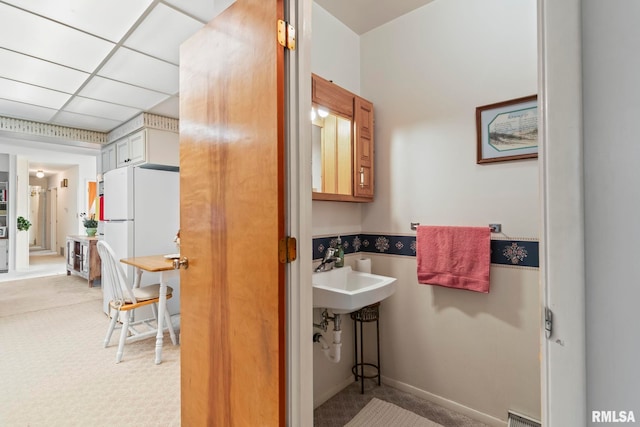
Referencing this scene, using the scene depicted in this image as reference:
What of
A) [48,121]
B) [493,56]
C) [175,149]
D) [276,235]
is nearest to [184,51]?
[276,235]

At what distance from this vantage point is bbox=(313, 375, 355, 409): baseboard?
1.95m

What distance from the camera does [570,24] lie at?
0.54 m

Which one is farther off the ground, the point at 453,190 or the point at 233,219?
the point at 453,190

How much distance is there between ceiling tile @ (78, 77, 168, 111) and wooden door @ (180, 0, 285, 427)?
202 centimetres

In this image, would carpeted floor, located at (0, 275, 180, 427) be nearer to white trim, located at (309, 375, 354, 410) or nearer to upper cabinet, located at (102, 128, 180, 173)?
white trim, located at (309, 375, 354, 410)

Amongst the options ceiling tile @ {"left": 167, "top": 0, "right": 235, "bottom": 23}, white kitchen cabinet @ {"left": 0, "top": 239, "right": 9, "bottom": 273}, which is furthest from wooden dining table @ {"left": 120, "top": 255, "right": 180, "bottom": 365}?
white kitchen cabinet @ {"left": 0, "top": 239, "right": 9, "bottom": 273}

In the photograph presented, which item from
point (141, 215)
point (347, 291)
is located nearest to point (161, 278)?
point (141, 215)

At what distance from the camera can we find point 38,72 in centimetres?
276

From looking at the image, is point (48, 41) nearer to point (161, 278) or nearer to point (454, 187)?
point (161, 278)

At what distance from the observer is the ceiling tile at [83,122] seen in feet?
13.0

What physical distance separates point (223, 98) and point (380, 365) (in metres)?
2.10

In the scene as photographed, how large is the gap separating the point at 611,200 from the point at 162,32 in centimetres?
273

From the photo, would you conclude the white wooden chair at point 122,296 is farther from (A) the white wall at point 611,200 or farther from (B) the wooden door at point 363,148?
(A) the white wall at point 611,200

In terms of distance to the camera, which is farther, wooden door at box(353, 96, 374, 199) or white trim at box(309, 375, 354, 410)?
wooden door at box(353, 96, 374, 199)
